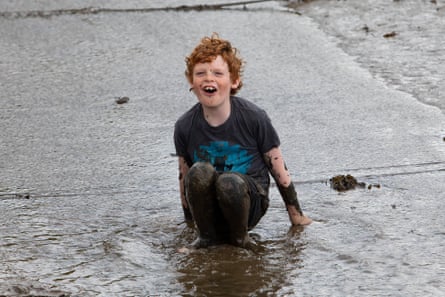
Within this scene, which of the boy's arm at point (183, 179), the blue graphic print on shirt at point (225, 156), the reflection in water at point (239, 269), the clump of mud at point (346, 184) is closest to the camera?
the reflection in water at point (239, 269)

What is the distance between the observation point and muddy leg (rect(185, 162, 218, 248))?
4.34 m

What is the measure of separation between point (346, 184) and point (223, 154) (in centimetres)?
104

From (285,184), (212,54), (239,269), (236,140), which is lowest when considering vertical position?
(239,269)

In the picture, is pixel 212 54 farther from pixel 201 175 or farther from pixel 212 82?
pixel 201 175

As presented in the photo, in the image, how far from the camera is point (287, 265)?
169 inches

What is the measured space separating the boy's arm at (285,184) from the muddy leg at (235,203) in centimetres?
28

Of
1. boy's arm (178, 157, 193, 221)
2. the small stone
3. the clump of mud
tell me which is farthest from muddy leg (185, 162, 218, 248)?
the small stone

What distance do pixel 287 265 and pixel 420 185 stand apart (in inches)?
52.9

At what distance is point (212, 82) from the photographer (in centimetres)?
446

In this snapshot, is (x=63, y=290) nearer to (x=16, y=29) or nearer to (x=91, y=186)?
(x=91, y=186)

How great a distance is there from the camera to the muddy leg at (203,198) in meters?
4.34

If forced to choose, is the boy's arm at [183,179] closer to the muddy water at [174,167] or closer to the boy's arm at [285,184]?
the muddy water at [174,167]

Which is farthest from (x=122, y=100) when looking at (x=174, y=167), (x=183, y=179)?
(x=183, y=179)

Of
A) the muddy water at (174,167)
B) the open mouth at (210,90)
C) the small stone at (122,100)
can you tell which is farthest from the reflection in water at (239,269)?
the small stone at (122,100)
